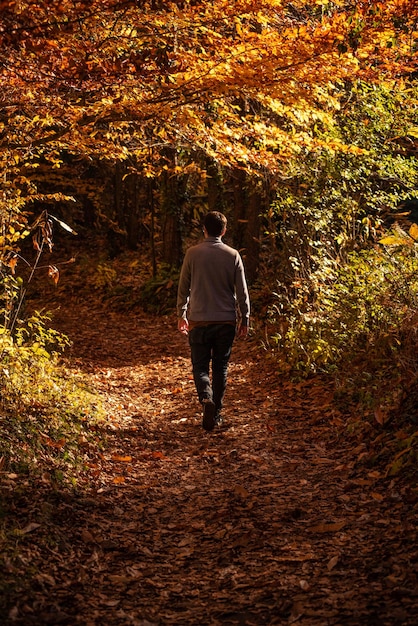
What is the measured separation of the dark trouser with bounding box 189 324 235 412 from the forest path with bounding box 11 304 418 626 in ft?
1.62

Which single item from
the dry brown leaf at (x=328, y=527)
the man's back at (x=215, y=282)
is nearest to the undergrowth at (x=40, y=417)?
the man's back at (x=215, y=282)

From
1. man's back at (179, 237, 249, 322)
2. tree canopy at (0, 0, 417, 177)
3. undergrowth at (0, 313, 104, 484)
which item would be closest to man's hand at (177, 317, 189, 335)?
man's back at (179, 237, 249, 322)

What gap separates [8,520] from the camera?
4777 millimetres

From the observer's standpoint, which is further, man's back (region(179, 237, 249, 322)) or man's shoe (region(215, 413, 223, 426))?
man's shoe (region(215, 413, 223, 426))

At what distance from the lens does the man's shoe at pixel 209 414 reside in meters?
7.79

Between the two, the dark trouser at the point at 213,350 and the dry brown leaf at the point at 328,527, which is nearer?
the dry brown leaf at the point at 328,527

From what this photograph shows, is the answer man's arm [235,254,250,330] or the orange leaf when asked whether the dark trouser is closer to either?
man's arm [235,254,250,330]

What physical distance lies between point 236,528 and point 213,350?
294 cm

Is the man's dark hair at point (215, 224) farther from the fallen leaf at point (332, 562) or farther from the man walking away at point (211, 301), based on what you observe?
the fallen leaf at point (332, 562)

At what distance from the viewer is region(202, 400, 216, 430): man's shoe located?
7787mm

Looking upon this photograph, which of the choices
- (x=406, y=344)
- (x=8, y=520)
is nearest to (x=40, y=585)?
(x=8, y=520)

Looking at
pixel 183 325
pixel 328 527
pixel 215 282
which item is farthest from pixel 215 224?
pixel 328 527

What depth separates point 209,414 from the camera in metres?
7.84

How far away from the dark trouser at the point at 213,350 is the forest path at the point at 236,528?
1.62 feet
